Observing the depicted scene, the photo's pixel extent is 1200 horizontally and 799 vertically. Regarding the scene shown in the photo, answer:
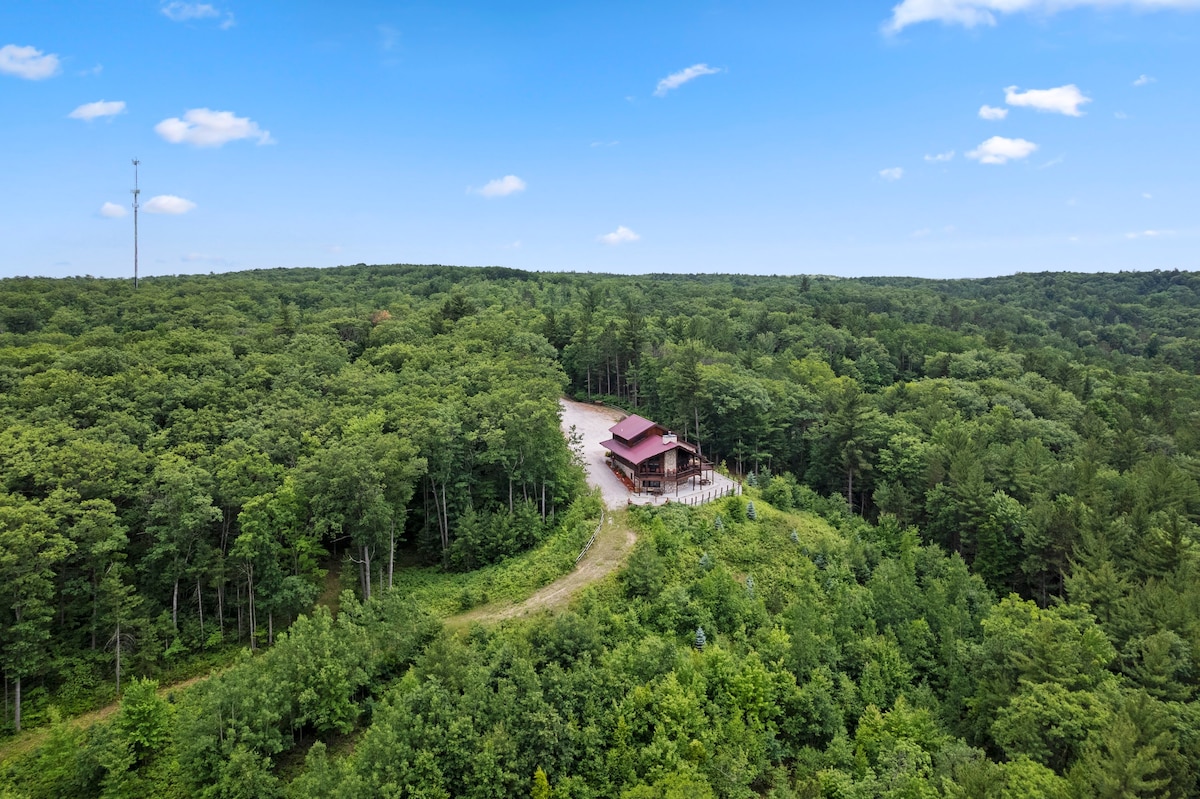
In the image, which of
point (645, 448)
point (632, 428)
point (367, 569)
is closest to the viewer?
point (367, 569)

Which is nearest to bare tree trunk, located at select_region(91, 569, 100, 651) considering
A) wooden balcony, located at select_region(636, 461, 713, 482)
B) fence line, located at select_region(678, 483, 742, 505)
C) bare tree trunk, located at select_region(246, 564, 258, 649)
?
bare tree trunk, located at select_region(246, 564, 258, 649)

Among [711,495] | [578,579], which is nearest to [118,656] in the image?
[578,579]

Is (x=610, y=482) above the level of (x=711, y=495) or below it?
above

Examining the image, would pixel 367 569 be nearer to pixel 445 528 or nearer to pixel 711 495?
pixel 445 528

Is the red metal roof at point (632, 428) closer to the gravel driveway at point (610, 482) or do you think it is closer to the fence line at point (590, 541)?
the gravel driveway at point (610, 482)

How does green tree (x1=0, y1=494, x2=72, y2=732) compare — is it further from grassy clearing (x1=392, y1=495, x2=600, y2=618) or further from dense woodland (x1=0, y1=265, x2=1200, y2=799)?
grassy clearing (x1=392, y1=495, x2=600, y2=618)

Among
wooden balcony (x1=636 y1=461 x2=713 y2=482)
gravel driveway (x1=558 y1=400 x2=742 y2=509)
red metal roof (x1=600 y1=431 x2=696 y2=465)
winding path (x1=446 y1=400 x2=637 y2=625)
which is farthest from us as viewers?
wooden balcony (x1=636 y1=461 x2=713 y2=482)

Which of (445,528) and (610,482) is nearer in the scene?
(445,528)

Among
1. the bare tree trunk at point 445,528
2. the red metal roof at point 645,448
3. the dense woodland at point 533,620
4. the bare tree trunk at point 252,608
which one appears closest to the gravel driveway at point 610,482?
the red metal roof at point 645,448

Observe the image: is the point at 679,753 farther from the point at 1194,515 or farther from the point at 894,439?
the point at 1194,515
